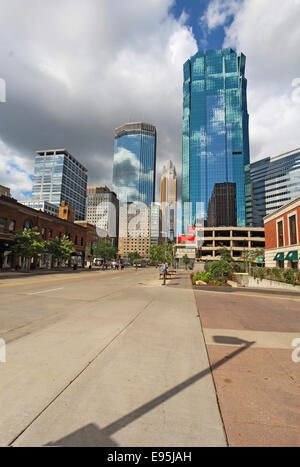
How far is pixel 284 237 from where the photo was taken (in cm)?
3469

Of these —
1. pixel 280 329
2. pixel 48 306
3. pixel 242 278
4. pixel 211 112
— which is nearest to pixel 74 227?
pixel 242 278

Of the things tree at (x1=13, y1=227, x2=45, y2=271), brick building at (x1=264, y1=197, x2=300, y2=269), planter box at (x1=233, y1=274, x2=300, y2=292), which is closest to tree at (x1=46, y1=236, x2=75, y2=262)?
tree at (x1=13, y1=227, x2=45, y2=271)

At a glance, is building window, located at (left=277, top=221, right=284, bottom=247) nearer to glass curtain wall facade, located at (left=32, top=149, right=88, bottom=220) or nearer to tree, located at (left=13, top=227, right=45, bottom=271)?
tree, located at (left=13, top=227, right=45, bottom=271)

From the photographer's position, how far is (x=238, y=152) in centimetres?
14038

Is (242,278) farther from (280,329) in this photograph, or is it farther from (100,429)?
(100,429)

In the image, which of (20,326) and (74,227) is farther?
(74,227)

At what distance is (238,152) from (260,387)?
6102 inches

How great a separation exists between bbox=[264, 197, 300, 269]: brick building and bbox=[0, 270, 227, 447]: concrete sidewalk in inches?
1221

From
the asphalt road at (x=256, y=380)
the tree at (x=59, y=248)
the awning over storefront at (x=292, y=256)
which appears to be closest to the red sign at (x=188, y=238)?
the tree at (x=59, y=248)

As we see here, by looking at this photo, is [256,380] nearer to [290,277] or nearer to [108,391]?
[108,391]

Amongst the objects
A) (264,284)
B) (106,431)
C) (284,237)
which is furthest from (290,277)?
(106,431)

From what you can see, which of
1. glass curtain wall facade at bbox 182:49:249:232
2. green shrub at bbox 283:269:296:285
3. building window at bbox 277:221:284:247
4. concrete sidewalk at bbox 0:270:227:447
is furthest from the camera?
glass curtain wall facade at bbox 182:49:249:232

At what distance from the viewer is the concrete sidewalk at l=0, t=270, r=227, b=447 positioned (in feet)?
7.48

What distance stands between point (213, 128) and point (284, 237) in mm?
132360
